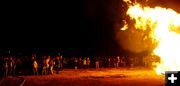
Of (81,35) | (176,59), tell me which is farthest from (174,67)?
(81,35)

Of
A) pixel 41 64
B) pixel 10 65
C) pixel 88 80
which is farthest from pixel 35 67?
pixel 88 80

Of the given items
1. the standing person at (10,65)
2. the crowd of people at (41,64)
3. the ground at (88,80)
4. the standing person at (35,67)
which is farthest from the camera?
the standing person at (35,67)

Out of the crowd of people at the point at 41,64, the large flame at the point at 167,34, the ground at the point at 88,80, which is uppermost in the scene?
the large flame at the point at 167,34

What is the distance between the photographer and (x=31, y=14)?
60.2 meters

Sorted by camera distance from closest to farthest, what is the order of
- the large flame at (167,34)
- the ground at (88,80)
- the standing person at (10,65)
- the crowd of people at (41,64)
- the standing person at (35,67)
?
the ground at (88,80) < the large flame at (167,34) < the standing person at (10,65) < the crowd of people at (41,64) < the standing person at (35,67)

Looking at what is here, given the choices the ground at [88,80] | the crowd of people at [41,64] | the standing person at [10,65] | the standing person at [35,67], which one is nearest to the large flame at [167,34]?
the ground at [88,80]

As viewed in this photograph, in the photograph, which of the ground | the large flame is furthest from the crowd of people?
the large flame

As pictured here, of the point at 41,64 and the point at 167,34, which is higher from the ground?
the point at 167,34

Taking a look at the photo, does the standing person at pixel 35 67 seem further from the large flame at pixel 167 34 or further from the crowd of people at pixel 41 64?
the large flame at pixel 167 34

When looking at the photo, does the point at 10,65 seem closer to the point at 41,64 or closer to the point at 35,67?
the point at 35,67

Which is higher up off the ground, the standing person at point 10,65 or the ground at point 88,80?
the standing person at point 10,65

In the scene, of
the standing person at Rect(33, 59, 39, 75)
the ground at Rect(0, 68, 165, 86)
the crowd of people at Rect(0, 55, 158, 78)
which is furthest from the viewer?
the standing person at Rect(33, 59, 39, 75)

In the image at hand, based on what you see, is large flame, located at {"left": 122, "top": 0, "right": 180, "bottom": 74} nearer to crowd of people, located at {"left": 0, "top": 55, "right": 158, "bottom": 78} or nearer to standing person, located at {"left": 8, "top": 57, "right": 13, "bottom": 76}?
crowd of people, located at {"left": 0, "top": 55, "right": 158, "bottom": 78}

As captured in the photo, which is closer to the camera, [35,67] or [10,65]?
[10,65]
